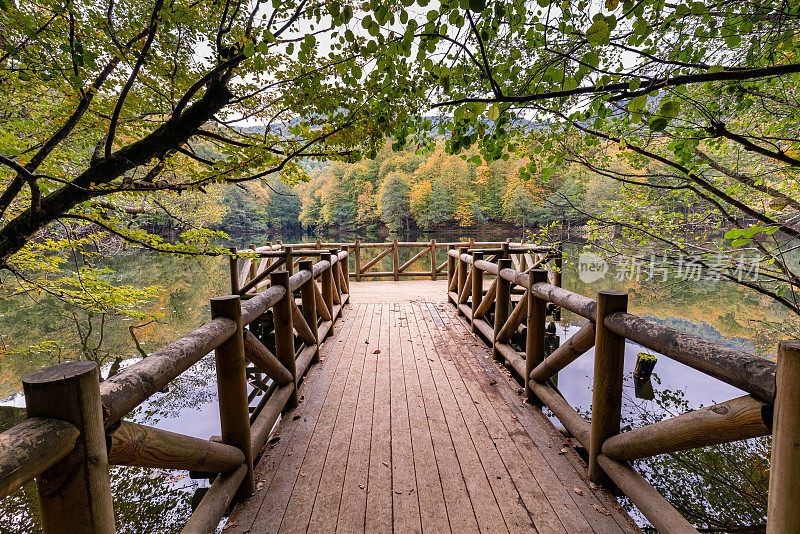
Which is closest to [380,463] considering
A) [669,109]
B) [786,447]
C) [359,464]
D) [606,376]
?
[359,464]

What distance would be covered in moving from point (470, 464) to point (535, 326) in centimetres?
128

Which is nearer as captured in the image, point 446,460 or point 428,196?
point 446,460


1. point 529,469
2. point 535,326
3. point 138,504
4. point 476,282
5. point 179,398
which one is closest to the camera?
point 529,469

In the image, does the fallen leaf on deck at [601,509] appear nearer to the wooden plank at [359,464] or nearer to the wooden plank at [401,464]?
Result: the wooden plank at [401,464]

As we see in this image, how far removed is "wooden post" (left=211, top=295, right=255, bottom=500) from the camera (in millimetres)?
1853

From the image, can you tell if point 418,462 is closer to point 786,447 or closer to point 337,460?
point 337,460

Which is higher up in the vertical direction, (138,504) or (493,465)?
(493,465)

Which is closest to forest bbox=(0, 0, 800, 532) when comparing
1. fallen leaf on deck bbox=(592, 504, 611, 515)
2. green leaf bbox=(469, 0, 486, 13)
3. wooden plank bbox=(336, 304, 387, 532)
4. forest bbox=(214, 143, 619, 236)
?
green leaf bbox=(469, 0, 486, 13)

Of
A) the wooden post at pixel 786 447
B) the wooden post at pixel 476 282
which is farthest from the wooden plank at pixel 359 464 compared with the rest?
the wooden post at pixel 476 282

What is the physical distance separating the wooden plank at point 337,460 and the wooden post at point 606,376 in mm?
1519

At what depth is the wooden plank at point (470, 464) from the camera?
175 cm

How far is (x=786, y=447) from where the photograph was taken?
977mm

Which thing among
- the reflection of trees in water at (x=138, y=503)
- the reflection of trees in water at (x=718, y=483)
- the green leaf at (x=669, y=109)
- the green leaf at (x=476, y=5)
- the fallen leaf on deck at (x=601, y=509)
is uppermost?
the green leaf at (x=476, y=5)

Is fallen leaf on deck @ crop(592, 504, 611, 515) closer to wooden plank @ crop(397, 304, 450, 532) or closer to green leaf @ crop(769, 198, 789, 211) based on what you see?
wooden plank @ crop(397, 304, 450, 532)
